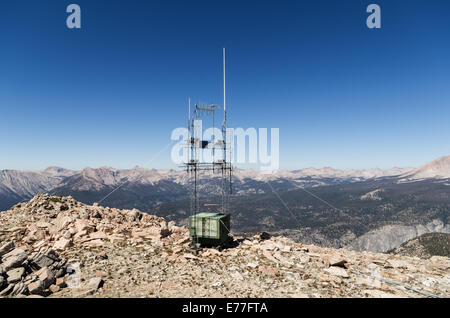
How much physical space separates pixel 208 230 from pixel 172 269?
4.53m

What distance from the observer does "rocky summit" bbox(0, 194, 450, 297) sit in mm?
11086

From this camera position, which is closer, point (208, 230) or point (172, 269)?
point (172, 269)

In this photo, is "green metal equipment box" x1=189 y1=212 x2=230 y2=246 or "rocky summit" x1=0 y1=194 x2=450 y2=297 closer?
"rocky summit" x1=0 y1=194 x2=450 y2=297

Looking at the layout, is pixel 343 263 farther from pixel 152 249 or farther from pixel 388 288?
pixel 152 249

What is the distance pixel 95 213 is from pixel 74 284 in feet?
44.1

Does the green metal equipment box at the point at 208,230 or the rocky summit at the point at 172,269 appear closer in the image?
the rocky summit at the point at 172,269

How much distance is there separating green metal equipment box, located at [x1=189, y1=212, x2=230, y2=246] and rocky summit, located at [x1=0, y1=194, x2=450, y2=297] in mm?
779

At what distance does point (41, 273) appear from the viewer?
11109mm

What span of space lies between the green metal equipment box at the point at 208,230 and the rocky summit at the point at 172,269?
78cm

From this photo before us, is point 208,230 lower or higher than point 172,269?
higher

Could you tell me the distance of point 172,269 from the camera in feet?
45.5

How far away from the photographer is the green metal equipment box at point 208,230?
1758 cm
